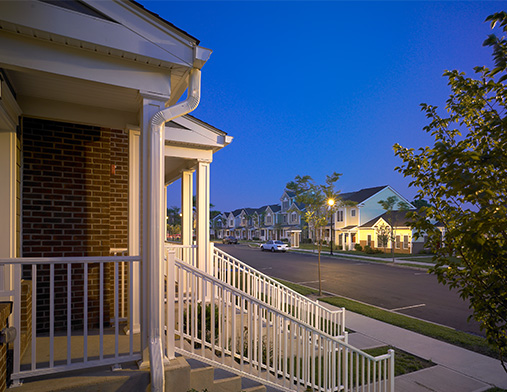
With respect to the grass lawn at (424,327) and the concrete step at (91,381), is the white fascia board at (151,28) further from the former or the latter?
the grass lawn at (424,327)

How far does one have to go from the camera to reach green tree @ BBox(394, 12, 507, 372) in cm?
241

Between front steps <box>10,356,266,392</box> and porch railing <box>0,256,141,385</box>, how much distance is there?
102mm

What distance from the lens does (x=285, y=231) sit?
52.0m

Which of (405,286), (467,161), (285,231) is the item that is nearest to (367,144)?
(285,231)

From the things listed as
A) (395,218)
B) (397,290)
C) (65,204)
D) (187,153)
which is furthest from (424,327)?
(395,218)

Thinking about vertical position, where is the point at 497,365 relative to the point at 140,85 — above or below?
below

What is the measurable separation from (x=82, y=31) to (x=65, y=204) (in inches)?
100

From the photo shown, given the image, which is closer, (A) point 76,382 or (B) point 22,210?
(A) point 76,382

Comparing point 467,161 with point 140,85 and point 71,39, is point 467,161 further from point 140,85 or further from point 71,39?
point 71,39

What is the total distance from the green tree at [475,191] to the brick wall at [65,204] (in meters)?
4.25

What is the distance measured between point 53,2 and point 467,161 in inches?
153

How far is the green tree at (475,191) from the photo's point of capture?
241cm

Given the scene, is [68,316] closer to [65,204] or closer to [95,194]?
[65,204]

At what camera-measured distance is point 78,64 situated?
3.17m
